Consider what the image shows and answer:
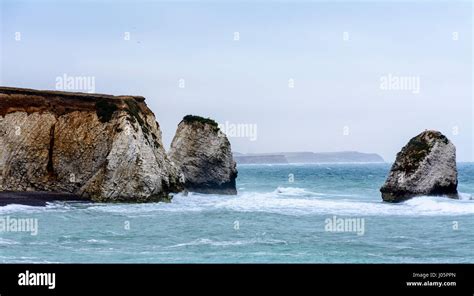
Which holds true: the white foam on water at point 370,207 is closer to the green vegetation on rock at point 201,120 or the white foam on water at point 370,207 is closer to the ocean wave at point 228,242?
the green vegetation on rock at point 201,120

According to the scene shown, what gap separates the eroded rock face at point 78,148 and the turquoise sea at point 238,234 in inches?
90.5

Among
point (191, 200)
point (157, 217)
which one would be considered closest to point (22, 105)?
point (191, 200)

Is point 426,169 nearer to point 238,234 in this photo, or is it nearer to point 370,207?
point 370,207

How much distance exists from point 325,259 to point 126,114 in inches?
1015

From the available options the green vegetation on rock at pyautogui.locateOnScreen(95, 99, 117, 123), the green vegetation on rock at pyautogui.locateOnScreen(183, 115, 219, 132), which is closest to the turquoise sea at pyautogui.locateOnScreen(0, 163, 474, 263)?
the green vegetation on rock at pyautogui.locateOnScreen(95, 99, 117, 123)

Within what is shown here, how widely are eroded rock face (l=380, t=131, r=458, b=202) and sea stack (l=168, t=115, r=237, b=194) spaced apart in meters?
15.2

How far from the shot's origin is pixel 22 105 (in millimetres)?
44750

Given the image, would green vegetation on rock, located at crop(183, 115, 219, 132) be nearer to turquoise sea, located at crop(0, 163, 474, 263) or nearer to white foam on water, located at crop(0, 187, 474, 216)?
white foam on water, located at crop(0, 187, 474, 216)

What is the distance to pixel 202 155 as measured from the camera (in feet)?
181

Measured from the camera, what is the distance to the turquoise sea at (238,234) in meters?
21.6

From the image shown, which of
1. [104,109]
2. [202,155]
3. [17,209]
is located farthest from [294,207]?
[17,209]

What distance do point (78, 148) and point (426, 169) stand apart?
21.9 m

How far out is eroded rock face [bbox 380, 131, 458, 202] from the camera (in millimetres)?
43656

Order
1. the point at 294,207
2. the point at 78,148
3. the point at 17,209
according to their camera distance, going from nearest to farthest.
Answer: the point at 17,209 < the point at 294,207 < the point at 78,148
